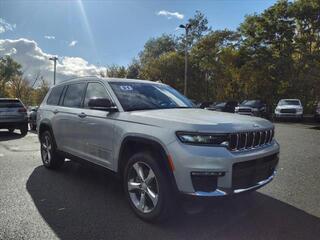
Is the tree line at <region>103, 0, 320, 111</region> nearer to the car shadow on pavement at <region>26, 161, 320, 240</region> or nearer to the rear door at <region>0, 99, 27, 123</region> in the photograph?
the rear door at <region>0, 99, 27, 123</region>

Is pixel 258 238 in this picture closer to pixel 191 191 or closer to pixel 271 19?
pixel 191 191

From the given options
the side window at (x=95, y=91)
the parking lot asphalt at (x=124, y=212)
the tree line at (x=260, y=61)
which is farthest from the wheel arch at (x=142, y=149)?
the tree line at (x=260, y=61)

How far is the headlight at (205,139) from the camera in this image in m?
3.50

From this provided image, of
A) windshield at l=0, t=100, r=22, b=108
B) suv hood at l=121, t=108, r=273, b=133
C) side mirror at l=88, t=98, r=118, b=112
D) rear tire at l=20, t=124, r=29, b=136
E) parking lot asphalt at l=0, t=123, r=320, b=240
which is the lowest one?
rear tire at l=20, t=124, r=29, b=136

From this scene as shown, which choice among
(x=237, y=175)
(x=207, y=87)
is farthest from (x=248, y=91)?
(x=237, y=175)

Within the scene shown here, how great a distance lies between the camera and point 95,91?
5160mm

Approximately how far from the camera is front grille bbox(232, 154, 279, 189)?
357 centimetres

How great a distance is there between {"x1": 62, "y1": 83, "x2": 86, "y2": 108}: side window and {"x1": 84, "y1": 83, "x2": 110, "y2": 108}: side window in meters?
0.22

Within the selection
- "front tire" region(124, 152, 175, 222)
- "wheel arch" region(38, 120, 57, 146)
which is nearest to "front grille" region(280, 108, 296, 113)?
"wheel arch" region(38, 120, 57, 146)

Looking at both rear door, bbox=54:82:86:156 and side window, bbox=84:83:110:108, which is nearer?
side window, bbox=84:83:110:108

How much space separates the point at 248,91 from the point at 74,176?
31365 mm

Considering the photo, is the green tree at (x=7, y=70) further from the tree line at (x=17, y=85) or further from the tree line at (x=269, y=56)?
the tree line at (x=269, y=56)

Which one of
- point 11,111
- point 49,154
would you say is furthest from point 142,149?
point 11,111

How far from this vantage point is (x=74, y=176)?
614 cm
